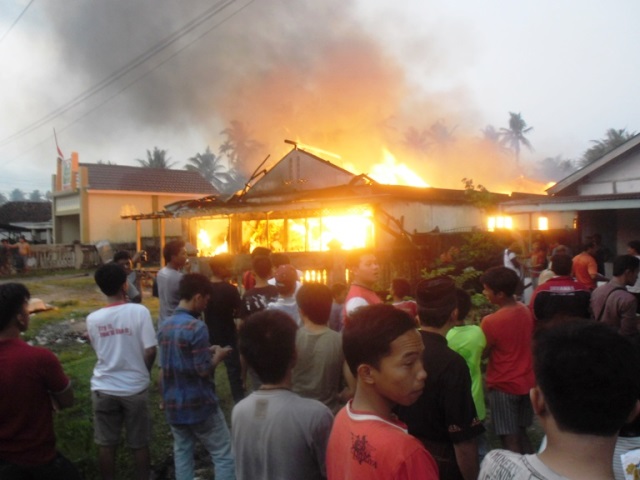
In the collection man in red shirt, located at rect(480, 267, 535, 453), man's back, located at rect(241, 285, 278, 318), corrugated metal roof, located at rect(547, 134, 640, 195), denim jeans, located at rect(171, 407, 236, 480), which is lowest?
denim jeans, located at rect(171, 407, 236, 480)

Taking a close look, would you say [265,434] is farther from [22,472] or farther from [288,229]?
[288,229]

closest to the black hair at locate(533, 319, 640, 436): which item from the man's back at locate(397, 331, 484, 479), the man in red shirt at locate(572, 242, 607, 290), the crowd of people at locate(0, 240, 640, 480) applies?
the crowd of people at locate(0, 240, 640, 480)

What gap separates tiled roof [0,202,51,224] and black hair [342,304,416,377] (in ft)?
145

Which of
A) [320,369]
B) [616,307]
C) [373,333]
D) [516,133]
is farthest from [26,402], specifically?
[516,133]

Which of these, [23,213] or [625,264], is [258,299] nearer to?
[625,264]

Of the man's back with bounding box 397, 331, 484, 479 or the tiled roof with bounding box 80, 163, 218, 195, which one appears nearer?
the man's back with bounding box 397, 331, 484, 479

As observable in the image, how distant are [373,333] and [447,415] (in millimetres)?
810

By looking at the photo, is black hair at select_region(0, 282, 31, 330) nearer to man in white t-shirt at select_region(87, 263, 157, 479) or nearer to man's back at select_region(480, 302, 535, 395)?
man in white t-shirt at select_region(87, 263, 157, 479)

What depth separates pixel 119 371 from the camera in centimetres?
433

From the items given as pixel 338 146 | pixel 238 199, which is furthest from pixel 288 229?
pixel 338 146

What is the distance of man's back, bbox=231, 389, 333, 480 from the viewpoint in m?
2.53

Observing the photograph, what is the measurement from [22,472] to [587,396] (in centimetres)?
315

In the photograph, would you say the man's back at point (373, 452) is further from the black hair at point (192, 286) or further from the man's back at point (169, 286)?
the man's back at point (169, 286)

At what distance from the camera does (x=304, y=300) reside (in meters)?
3.84
